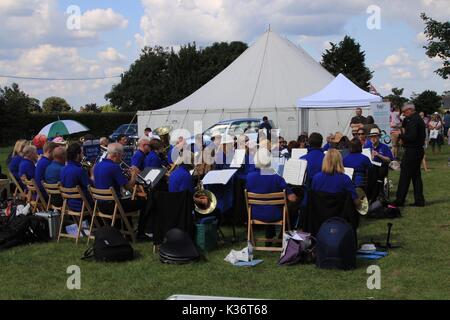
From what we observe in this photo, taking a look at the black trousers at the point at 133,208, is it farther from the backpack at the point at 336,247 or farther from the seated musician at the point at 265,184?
the backpack at the point at 336,247

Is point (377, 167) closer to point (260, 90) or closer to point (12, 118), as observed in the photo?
point (260, 90)

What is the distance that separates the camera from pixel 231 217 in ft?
27.0

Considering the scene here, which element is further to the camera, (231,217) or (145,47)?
(145,47)

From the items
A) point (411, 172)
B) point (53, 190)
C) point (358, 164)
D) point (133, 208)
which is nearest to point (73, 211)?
point (53, 190)

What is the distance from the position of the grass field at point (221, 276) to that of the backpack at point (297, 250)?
12 centimetres

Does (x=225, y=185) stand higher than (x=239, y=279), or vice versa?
(x=225, y=185)

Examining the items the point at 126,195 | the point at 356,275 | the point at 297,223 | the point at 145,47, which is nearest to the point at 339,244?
the point at 356,275

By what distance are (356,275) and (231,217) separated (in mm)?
2903

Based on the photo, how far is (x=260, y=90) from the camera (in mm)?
24719

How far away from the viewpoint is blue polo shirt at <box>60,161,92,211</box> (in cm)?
746

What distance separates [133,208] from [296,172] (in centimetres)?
227

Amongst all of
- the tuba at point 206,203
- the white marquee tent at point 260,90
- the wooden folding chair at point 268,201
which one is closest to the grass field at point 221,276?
the wooden folding chair at point 268,201

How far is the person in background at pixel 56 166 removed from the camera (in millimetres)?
8023

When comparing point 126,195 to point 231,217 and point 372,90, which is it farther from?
point 372,90
